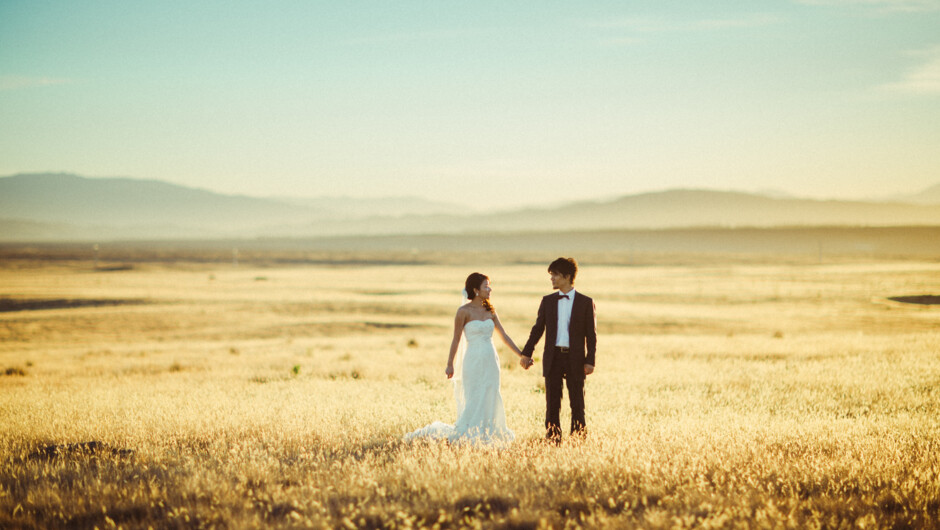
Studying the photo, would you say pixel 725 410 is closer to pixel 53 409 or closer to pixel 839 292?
pixel 53 409

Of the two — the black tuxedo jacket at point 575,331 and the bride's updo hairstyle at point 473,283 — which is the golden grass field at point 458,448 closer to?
the black tuxedo jacket at point 575,331

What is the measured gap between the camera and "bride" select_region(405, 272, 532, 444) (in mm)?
8766

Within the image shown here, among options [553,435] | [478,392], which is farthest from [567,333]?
[478,392]

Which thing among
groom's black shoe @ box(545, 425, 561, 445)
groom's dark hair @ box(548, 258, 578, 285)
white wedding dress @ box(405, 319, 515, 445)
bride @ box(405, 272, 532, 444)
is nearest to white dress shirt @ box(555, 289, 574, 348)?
groom's dark hair @ box(548, 258, 578, 285)

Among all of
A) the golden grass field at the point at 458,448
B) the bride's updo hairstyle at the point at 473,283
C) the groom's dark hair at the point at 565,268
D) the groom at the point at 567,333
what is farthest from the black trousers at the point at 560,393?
the bride's updo hairstyle at the point at 473,283

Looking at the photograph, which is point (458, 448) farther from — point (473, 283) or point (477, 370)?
point (473, 283)

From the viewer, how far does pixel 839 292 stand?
2179 inches

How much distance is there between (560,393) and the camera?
8617 millimetres

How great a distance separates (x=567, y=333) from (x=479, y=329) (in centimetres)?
128

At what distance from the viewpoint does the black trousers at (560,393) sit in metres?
8.38

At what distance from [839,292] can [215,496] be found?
6024cm

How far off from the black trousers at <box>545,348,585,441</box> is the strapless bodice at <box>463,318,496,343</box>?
3.41 feet

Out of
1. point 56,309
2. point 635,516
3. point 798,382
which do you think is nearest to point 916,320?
point 798,382

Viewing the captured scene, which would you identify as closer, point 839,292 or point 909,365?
point 909,365
